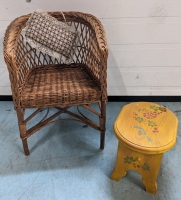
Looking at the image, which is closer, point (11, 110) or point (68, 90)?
point (68, 90)

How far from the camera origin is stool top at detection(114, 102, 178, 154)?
3.34 feet

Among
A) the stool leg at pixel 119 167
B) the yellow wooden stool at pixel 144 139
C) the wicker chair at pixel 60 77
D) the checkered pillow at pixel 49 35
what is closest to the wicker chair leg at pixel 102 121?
the wicker chair at pixel 60 77

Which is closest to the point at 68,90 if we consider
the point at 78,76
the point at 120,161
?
the point at 78,76

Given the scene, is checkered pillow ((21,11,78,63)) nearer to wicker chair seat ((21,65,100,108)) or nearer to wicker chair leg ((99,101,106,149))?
wicker chair seat ((21,65,100,108))

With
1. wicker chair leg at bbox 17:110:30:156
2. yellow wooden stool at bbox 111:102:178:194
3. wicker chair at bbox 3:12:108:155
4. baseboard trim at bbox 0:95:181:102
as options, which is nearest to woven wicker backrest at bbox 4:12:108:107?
wicker chair at bbox 3:12:108:155

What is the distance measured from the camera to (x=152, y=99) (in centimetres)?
194

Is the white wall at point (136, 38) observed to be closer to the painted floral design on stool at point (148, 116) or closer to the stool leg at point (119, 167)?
the painted floral design on stool at point (148, 116)

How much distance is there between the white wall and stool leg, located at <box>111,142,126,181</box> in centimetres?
84

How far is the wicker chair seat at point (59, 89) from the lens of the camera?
3.92 ft

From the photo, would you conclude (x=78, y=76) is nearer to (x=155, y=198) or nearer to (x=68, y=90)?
(x=68, y=90)

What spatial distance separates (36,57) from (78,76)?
47cm

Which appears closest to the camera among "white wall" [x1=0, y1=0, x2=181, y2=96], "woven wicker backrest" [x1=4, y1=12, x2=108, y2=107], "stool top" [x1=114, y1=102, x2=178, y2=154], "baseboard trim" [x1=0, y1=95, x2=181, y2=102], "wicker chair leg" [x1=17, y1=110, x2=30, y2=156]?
"stool top" [x1=114, y1=102, x2=178, y2=154]

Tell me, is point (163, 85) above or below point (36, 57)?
below

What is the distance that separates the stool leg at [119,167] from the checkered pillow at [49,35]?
74 centimetres
